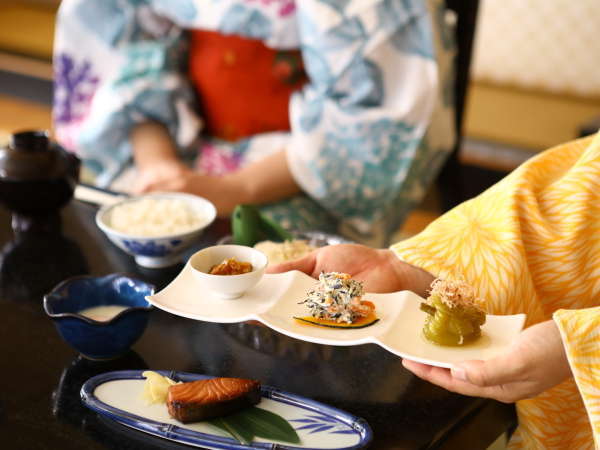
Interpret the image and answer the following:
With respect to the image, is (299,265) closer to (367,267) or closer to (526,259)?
(367,267)

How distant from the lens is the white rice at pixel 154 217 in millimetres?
1332

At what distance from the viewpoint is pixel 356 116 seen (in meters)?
1.87

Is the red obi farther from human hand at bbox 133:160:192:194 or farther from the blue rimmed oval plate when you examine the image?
the blue rimmed oval plate

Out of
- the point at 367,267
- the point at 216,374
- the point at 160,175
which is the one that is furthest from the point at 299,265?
the point at 160,175

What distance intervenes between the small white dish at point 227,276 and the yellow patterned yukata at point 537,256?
0.70 ft

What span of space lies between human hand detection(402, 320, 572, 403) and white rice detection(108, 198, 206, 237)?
576mm

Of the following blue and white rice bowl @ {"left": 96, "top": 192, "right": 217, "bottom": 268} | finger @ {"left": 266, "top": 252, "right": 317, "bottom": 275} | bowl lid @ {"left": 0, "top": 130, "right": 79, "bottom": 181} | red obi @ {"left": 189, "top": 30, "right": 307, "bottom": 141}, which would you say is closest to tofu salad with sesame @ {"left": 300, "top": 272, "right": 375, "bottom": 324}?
finger @ {"left": 266, "top": 252, "right": 317, "bottom": 275}

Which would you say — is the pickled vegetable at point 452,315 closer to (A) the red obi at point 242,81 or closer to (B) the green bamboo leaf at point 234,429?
(B) the green bamboo leaf at point 234,429

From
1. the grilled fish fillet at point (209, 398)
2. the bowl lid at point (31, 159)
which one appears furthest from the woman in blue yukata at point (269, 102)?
the grilled fish fillet at point (209, 398)

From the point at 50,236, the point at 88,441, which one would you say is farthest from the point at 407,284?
the point at 50,236

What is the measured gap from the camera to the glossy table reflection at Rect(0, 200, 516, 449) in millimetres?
873

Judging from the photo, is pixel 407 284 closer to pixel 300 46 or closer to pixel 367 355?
pixel 367 355

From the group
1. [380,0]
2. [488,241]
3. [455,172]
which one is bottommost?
[455,172]

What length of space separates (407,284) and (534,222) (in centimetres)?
20
